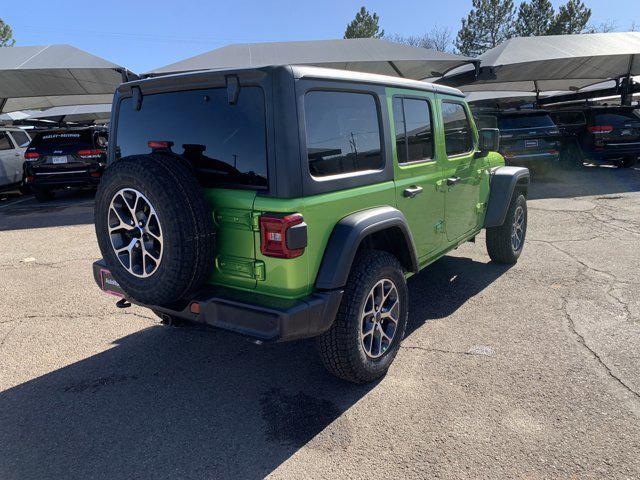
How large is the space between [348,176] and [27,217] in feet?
29.6

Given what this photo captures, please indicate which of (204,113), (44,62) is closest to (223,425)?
(204,113)

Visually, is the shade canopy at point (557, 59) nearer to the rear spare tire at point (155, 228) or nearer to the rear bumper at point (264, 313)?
the rear bumper at point (264, 313)

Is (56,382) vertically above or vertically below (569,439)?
above

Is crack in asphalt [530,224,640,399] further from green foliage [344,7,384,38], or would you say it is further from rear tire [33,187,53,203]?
green foliage [344,7,384,38]

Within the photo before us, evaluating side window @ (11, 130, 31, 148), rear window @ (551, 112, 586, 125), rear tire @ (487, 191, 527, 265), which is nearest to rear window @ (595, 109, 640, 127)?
rear window @ (551, 112, 586, 125)

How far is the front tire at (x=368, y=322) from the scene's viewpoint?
110 inches

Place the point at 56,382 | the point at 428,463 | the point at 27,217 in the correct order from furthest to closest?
the point at 27,217 < the point at 56,382 < the point at 428,463

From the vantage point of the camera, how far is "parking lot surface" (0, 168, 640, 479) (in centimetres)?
241

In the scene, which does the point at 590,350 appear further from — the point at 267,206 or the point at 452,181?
the point at 267,206

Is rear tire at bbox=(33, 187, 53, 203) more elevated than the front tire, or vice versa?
rear tire at bbox=(33, 187, 53, 203)

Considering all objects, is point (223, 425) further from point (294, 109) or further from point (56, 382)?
point (294, 109)

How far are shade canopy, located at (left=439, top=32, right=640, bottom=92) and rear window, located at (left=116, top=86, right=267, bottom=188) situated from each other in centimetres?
1244

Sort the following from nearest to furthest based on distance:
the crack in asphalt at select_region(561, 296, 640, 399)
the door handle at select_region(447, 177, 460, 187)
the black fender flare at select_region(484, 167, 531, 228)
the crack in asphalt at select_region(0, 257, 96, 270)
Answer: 1. the crack in asphalt at select_region(561, 296, 640, 399)
2. the door handle at select_region(447, 177, 460, 187)
3. the black fender flare at select_region(484, 167, 531, 228)
4. the crack in asphalt at select_region(0, 257, 96, 270)

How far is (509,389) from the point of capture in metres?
2.99
